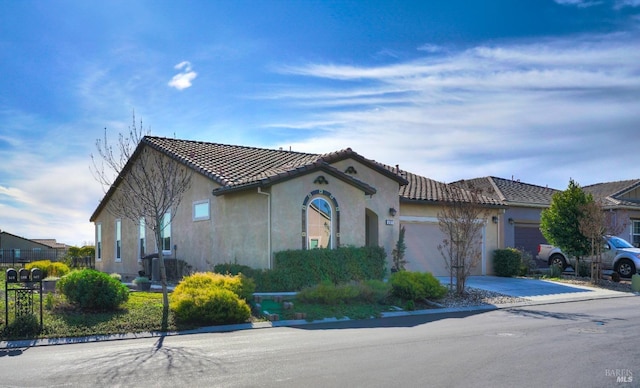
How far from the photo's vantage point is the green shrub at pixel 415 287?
53.7 ft

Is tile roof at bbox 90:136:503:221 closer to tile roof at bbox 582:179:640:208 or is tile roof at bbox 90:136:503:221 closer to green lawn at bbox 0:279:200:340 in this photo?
green lawn at bbox 0:279:200:340

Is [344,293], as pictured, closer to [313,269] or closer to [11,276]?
[313,269]

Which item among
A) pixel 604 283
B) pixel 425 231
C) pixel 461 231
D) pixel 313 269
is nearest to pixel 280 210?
pixel 313 269

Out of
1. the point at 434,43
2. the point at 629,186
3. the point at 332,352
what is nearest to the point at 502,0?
the point at 434,43

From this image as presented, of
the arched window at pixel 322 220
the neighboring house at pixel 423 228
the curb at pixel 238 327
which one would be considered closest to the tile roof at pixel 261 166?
the neighboring house at pixel 423 228

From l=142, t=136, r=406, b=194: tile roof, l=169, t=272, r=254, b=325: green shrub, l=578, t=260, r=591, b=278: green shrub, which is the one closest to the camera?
l=169, t=272, r=254, b=325: green shrub

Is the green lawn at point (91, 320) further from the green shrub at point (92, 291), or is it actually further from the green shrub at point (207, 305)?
the green shrub at point (207, 305)

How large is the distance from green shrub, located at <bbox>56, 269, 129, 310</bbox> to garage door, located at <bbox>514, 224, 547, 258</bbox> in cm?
2077

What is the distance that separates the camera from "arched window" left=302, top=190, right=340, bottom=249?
1831cm

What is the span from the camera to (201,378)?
25.7ft

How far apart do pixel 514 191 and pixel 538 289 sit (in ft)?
36.0

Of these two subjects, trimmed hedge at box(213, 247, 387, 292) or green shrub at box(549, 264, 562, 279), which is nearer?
trimmed hedge at box(213, 247, 387, 292)

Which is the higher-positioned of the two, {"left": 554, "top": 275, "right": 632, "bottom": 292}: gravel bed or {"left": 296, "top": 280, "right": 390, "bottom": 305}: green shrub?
{"left": 296, "top": 280, "right": 390, "bottom": 305}: green shrub

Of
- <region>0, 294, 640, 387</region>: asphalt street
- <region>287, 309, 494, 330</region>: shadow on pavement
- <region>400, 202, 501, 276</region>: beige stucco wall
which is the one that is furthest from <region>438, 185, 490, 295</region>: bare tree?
<region>0, 294, 640, 387</region>: asphalt street
